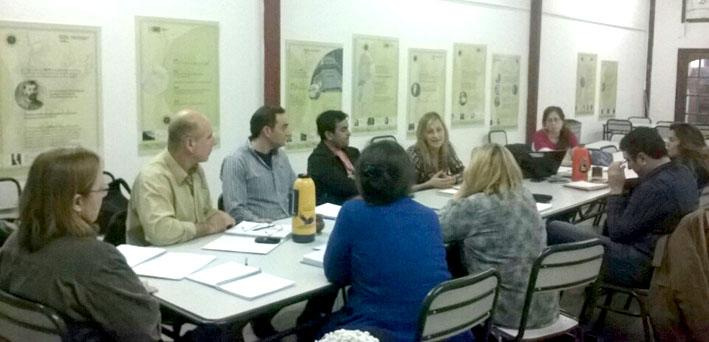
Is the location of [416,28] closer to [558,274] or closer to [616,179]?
[616,179]

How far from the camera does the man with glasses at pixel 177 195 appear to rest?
2.92m

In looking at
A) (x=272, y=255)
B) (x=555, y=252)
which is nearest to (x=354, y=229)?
(x=272, y=255)

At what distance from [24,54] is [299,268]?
229cm

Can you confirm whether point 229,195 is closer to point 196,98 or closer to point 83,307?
Answer: point 196,98

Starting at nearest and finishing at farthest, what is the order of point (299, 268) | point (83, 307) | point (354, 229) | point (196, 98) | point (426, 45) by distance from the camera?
1. point (83, 307)
2. point (354, 229)
3. point (299, 268)
4. point (196, 98)
5. point (426, 45)

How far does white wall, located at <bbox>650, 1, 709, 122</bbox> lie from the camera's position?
10.1 metres

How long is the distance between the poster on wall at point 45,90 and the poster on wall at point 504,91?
4424 mm

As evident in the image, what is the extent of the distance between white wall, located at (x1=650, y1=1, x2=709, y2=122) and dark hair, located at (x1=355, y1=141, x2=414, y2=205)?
8916mm

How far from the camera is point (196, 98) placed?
478cm

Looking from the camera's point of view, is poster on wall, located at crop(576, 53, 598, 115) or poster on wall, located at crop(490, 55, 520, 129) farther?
poster on wall, located at crop(576, 53, 598, 115)

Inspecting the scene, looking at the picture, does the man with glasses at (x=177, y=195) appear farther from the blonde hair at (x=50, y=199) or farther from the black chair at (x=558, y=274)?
the black chair at (x=558, y=274)

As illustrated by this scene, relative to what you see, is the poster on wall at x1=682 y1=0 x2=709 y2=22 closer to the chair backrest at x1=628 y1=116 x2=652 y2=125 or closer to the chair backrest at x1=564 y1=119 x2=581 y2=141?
the chair backrest at x1=628 y1=116 x2=652 y2=125

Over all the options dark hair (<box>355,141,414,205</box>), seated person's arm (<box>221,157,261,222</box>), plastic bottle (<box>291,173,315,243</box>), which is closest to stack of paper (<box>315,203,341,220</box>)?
seated person's arm (<box>221,157,261,222</box>)

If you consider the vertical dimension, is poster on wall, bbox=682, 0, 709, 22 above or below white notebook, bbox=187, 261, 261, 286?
above
